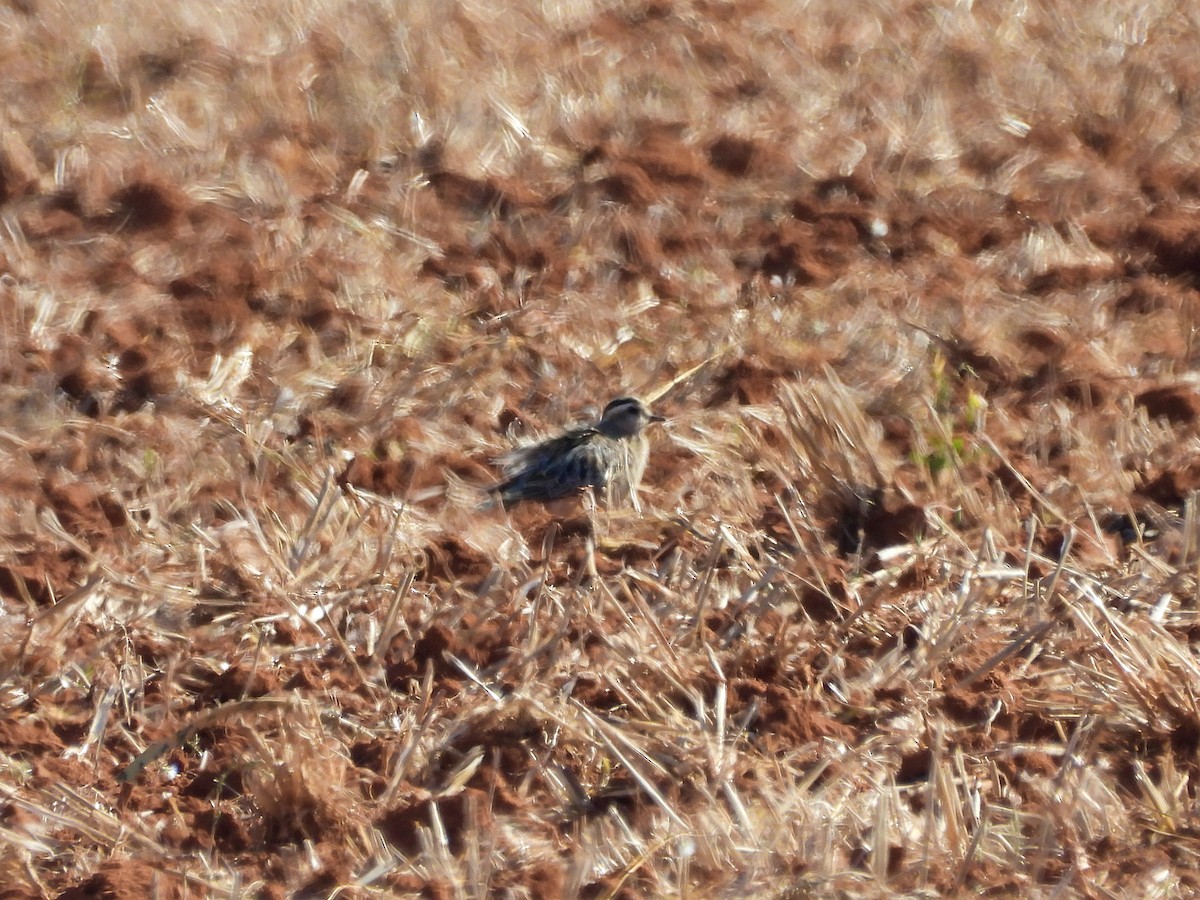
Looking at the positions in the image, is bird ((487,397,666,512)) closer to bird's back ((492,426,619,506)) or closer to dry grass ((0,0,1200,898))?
bird's back ((492,426,619,506))

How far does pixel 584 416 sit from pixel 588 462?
728mm

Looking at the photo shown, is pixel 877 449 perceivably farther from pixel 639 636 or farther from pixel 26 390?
pixel 26 390

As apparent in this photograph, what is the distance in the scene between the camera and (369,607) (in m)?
5.61

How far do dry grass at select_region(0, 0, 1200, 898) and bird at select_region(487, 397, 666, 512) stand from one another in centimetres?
13

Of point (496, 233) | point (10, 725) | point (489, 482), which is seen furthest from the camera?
point (496, 233)

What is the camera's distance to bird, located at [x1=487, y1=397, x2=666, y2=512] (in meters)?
6.20

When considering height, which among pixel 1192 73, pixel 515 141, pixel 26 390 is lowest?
pixel 26 390

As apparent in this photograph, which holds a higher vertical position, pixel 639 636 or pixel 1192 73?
pixel 1192 73

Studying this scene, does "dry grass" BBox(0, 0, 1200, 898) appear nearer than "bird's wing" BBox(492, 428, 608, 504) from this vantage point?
Yes

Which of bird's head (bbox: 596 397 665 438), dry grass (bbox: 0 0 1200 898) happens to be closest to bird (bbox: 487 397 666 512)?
bird's head (bbox: 596 397 665 438)

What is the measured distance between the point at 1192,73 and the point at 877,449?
13.8ft

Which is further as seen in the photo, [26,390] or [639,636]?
[26,390]

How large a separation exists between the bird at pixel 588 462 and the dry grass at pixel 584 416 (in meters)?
0.13

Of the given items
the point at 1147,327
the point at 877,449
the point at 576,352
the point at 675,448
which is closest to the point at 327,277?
the point at 576,352
